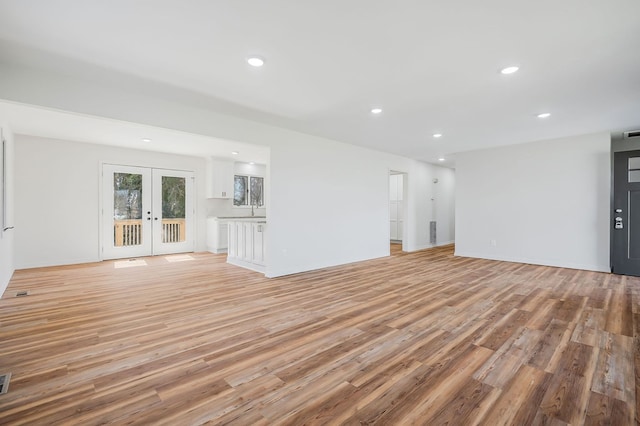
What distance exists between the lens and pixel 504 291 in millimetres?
4293

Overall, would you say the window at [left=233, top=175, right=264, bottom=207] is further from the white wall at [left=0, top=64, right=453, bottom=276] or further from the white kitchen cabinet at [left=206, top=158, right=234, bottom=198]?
the white wall at [left=0, top=64, right=453, bottom=276]

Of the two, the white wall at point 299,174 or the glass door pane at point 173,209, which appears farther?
the glass door pane at point 173,209

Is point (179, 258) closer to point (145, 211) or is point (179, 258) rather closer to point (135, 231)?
point (135, 231)

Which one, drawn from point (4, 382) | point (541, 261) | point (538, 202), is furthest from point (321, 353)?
point (538, 202)

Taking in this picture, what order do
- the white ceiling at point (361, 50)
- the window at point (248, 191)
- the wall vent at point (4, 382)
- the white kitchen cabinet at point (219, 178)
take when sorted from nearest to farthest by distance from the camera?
1. the wall vent at point (4, 382)
2. the white ceiling at point (361, 50)
3. the white kitchen cabinet at point (219, 178)
4. the window at point (248, 191)

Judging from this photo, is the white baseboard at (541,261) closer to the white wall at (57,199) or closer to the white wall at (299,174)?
the white wall at (299,174)

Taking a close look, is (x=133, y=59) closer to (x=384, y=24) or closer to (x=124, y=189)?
(x=384, y=24)

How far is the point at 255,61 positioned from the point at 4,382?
312 centimetres

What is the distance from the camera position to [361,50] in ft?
8.86

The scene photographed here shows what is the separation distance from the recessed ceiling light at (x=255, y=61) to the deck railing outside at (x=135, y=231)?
592 centimetres

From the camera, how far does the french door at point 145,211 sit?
22.6ft

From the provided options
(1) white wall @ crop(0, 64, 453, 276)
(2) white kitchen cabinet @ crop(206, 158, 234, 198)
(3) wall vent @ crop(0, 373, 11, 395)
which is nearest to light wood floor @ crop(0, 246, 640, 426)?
(3) wall vent @ crop(0, 373, 11, 395)

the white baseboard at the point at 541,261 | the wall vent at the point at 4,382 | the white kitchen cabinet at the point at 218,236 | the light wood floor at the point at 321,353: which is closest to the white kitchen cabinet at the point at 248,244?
the light wood floor at the point at 321,353

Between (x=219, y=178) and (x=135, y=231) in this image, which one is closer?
(x=135, y=231)
